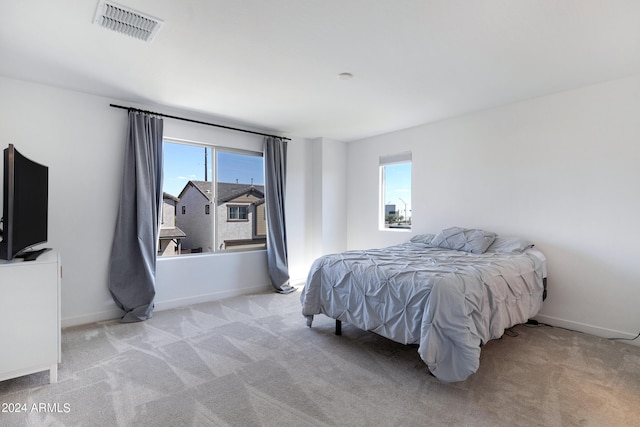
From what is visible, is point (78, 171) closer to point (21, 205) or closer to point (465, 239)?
point (21, 205)

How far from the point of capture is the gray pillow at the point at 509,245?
10.5 feet

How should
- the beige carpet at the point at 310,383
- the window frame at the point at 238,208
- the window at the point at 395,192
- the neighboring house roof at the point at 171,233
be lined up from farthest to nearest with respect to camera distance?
the window at the point at 395,192 < the window frame at the point at 238,208 < the neighboring house roof at the point at 171,233 < the beige carpet at the point at 310,383

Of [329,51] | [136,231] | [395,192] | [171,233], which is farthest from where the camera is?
[395,192]

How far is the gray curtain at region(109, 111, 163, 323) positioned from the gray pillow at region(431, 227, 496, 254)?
3.26 metres

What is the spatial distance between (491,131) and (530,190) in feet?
2.65

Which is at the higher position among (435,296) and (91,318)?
(435,296)

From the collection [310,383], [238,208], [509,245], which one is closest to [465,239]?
[509,245]

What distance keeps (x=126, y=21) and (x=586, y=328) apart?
4558 mm

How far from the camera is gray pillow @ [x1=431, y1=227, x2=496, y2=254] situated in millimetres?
3384

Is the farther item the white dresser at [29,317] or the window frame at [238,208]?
the window frame at [238,208]

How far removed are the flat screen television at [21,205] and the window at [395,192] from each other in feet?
13.3

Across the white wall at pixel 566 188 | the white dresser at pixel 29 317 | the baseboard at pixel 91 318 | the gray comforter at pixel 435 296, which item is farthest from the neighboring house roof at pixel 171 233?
the white wall at pixel 566 188

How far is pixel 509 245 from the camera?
129 inches

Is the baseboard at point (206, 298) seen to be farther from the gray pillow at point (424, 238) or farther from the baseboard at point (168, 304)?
the gray pillow at point (424, 238)
